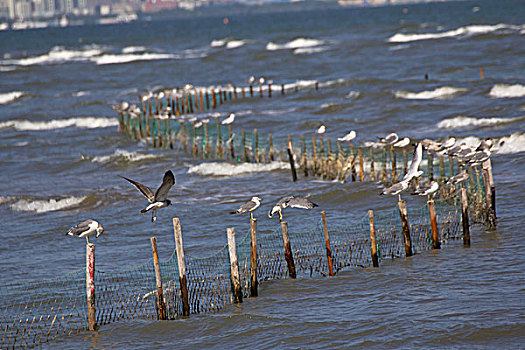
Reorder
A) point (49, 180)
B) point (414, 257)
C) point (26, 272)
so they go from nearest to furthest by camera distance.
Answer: point (414, 257)
point (26, 272)
point (49, 180)

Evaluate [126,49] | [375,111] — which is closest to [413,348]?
[375,111]

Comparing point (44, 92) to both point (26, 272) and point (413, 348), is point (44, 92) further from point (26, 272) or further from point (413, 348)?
point (413, 348)

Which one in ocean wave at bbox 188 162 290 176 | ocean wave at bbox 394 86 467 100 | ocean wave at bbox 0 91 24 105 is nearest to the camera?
ocean wave at bbox 188 162 290 176

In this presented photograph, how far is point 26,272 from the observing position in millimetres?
13914

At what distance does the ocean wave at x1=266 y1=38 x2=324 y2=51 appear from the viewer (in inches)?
2770

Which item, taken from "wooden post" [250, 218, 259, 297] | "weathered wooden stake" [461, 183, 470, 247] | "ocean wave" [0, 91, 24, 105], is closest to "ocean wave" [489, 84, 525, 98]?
"weathered wooden stake" [461, 183, 470, 247]

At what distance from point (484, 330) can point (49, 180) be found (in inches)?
612

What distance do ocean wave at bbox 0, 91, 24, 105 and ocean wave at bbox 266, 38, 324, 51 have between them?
27421 mm

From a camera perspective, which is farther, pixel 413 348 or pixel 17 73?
pixel 17 73

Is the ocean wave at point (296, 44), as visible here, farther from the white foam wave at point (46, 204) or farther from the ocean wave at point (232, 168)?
the white foam wave at point (46, 204)

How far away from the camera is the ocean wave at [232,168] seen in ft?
70.5

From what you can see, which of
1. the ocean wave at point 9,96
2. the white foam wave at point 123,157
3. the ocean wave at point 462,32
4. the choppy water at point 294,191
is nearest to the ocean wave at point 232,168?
the choppy water at point 294,191

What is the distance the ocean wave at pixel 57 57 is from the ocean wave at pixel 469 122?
51.9m

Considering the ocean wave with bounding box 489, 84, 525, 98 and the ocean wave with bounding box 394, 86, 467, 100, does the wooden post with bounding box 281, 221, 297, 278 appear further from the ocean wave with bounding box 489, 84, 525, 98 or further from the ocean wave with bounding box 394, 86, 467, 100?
the ocean wave with bounding box 394, 86, 467, 100
